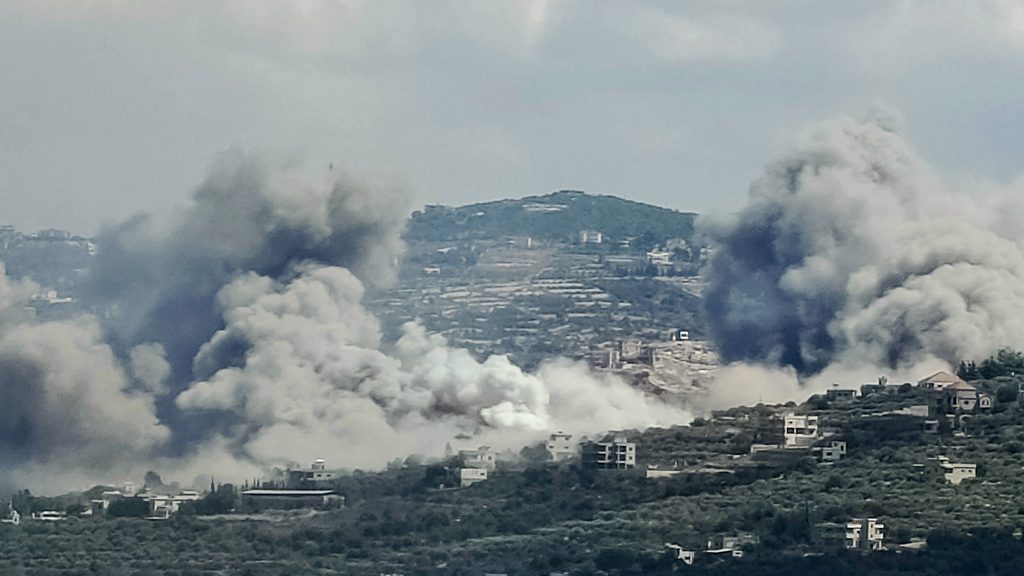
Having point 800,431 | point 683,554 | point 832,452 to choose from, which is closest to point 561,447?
point 800,431

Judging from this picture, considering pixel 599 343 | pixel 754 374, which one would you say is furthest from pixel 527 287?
pixel 754 374

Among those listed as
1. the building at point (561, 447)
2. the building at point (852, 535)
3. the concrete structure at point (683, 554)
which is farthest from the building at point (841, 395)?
the concrete structure at point (683, 554)

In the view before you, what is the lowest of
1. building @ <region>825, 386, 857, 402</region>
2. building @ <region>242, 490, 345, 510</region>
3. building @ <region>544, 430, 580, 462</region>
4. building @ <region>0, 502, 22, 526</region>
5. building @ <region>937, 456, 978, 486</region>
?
building @ <region>0, 502, 22, 526</region>

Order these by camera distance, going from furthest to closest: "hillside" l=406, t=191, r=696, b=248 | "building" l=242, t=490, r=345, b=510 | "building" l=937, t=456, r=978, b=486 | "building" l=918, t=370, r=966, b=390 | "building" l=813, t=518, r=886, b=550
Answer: "hillside" l=406, t=191, r=696, b=248 < "building" l=918, t=370, r=966, b=390 < "building" l=242, t=490, r=345, b=510 < "building" l=937, t=456, r=978, b=486 < "building" l=813, t=518, r=886, b=550

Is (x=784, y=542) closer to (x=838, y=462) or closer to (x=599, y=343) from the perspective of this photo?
(x=838, y=462)

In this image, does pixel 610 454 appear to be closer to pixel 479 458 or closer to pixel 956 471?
pixel 479 458

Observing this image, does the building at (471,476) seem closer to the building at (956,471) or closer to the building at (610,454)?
the building at (610,454)

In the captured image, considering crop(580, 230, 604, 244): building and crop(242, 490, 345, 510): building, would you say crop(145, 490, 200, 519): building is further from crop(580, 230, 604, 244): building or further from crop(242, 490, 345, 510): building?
crop(580, 230, 604, 244): building

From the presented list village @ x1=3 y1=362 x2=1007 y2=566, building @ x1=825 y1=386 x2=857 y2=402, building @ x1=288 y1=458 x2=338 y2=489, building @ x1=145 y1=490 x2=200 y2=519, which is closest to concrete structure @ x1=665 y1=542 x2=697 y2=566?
village @ x1=3 y1=362 x2=1007 y2=566
